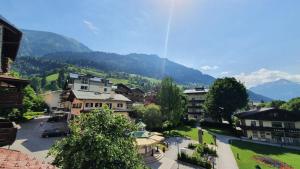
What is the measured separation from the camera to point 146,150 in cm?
3631

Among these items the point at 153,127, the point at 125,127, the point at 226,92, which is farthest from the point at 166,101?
the point at 125,127

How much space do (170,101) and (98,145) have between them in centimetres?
5235

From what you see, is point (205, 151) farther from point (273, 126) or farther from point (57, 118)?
point (57, 118)

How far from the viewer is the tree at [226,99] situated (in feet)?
233

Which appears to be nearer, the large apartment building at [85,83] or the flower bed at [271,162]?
the flower bed at [271,162]

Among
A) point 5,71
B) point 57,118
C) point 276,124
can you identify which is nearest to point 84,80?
point 57,118

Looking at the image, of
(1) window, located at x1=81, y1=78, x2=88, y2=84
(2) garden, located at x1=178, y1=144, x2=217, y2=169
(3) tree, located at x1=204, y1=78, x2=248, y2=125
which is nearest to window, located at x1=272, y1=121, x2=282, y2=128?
(3) tree, located at x1=204, y1=78, x2=248, y2=125

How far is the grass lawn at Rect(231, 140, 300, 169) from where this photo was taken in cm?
3634

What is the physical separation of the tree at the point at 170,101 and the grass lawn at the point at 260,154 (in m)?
18.4

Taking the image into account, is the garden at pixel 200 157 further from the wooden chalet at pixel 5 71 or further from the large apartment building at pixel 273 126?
the large apartment building at pixel 273 126

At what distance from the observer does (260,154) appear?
44.1 metres

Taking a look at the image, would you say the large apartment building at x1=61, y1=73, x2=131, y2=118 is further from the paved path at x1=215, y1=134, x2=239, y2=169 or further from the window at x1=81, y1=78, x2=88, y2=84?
the paved path at x1=215, y1=134, x2=239, y2=169

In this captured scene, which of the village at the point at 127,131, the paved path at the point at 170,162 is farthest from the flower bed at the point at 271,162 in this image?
the paved path at the point at 170,162

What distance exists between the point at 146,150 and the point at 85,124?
927 inches
